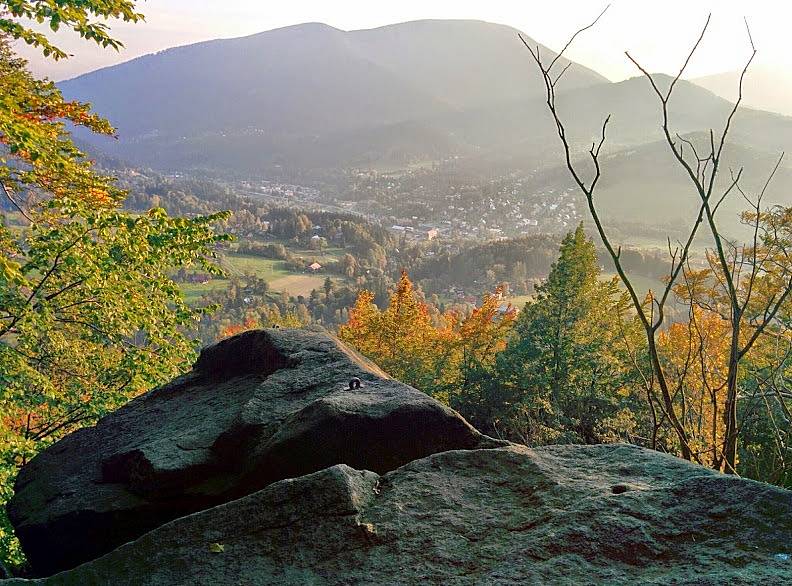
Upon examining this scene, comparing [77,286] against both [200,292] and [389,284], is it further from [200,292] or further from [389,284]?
[200,292]

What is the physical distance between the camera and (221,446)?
15.1 ft

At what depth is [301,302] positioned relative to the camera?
95.5 metres

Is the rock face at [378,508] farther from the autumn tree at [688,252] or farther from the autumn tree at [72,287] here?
the autumn tree at [72,287]

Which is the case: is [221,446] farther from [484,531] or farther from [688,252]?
[688,252]

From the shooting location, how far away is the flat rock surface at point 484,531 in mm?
2424

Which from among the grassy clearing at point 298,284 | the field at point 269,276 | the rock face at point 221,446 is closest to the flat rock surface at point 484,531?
the rock face at point 221,446

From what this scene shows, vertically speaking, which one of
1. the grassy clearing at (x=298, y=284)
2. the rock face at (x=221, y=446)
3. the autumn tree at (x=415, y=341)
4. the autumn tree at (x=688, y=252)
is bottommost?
the grassy clearing at (x=298, y=284)

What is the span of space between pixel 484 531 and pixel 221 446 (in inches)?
104

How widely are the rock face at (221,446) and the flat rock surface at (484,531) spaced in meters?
0.71

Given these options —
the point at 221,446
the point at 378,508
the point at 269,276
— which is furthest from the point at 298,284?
the point at 378,508

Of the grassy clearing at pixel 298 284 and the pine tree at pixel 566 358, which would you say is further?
the grassy clearing at pixel 298 284

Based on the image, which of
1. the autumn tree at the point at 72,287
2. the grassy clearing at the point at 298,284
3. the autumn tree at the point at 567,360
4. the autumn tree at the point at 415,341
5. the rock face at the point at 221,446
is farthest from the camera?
the grassy clearing at the point at 298,284

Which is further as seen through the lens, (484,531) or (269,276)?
(269,276)

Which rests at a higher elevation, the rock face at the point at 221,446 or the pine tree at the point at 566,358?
the rock face at the point at 221,446
